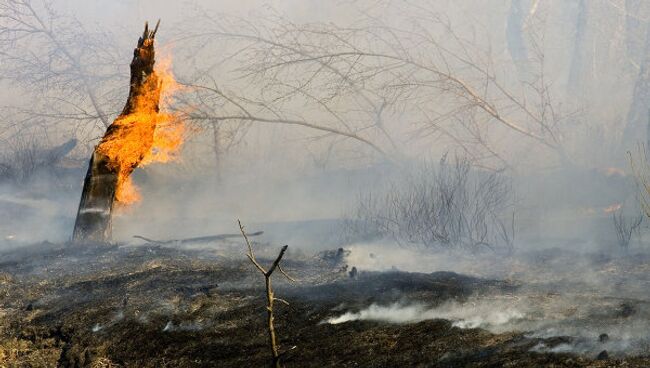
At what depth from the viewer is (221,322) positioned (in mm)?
6203

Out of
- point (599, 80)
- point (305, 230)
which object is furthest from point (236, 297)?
point (599, 80)

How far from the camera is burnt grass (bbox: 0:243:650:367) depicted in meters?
5.04

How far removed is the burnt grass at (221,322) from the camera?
504cm

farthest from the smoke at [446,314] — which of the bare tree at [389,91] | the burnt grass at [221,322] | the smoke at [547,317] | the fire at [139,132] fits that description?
the bare tree at [389,91]

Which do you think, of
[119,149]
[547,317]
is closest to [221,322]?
[547,317]

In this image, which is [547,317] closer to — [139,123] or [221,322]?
[221,322]

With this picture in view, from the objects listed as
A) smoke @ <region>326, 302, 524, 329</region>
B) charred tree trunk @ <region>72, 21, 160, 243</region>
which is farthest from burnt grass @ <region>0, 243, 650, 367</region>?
charred tree trunk @ <region>72, 21, 160, 243</region>

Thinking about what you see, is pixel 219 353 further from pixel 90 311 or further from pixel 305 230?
pixel 305 230

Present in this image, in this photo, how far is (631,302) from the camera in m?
5.85

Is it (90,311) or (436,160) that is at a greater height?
(436,160)

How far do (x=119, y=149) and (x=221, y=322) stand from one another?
14.9ft

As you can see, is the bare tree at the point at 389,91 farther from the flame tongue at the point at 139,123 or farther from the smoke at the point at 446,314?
the smoke at the point at 446,314

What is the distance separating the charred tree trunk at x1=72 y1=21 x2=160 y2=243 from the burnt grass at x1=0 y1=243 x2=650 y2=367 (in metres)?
1.57

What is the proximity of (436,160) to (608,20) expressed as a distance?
9478mm
